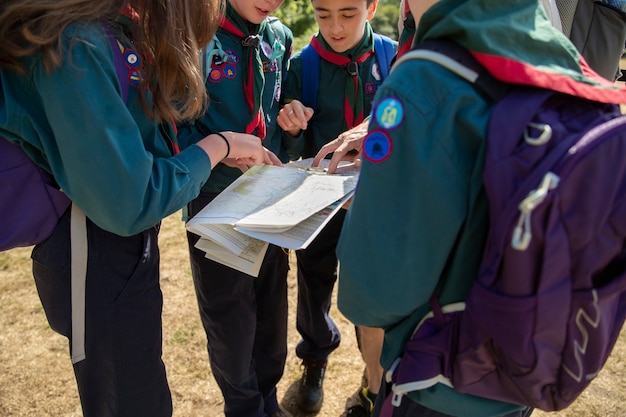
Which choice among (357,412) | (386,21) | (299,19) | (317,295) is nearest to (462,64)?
(317,295)

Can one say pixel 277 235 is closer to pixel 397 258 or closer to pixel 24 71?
pixel 397 258

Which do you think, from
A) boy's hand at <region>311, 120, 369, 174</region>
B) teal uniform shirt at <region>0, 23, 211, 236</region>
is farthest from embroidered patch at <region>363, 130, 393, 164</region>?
boy's hand at <region>311, 120, 369, 174</region>

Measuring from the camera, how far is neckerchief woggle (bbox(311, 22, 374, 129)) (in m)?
2.52

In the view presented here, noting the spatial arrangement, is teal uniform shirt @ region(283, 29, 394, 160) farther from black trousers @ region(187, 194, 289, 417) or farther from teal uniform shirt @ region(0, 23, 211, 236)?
teal uniform shirt @ region(0, 23, 211, 236)

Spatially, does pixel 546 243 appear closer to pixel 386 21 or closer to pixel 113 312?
pixel 113 312

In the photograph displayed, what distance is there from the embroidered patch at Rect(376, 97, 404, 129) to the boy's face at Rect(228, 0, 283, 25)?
1.13m

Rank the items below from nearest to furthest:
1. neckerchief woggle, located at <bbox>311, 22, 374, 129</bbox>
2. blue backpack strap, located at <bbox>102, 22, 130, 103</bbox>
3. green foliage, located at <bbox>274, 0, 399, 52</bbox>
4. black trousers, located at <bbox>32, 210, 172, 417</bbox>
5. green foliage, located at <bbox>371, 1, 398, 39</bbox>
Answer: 1. blue backpack strap, located at <bbox>102, 22, 130, 103</bbox>
2. black trousers, located at <bbox>32, 210, 172, 417</bbox>
3. neckerchief woggle, located at <bbox>311, 22, 374, 129</bbox>
4. green foliage, located at <bbox>274, 0, 399, 52</bbox>
5. green foliage, located at <bbox>371, 1, 398, 39</bbox>

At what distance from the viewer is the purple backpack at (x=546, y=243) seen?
3.40 feet

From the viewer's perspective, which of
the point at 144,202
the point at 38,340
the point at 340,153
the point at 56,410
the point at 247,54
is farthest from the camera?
the point at 38,340

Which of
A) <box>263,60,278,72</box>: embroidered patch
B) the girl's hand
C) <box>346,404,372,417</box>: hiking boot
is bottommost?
<box>346,404,372,417</box>: hiking boot

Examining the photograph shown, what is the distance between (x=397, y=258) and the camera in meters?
1.20

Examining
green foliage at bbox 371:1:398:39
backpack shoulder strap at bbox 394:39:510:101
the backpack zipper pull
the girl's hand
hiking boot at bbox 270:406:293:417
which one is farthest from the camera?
green foliage at bbox 371:1:398:39

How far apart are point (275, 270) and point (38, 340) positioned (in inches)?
68.2

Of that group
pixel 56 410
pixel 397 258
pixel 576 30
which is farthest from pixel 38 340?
pixel 576 30
